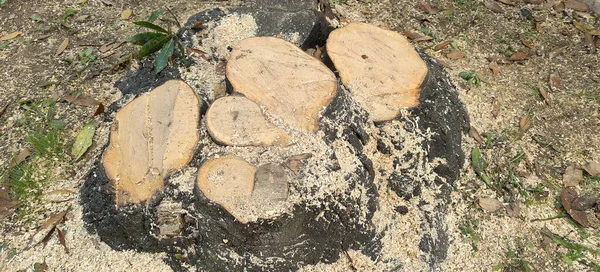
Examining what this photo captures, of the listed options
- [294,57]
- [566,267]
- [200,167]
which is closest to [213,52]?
[294,57]

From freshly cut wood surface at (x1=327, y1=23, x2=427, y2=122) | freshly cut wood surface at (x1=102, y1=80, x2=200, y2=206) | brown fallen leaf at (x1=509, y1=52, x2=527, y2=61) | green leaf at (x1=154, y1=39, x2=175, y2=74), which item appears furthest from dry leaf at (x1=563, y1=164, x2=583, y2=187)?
green leaf at (x1=154, y1=39, x2=175, y2=74)

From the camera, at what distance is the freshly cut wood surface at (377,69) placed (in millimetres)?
1966

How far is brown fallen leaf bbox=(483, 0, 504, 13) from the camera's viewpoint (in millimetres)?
3337

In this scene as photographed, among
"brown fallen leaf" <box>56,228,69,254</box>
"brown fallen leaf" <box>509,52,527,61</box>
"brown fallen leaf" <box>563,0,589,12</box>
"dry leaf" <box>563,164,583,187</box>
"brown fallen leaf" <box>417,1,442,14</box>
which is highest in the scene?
"brown fallen leaf" <box>563,0,589,12</box>

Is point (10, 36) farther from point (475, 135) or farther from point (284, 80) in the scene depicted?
point (475, 135)

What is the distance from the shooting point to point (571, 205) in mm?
2229

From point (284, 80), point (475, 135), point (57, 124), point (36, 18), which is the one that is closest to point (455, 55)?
point (475, 135)

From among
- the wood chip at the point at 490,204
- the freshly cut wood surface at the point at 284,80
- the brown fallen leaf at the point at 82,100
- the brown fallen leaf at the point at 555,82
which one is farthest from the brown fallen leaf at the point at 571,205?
the brown fallen leaf at the point at 82,100

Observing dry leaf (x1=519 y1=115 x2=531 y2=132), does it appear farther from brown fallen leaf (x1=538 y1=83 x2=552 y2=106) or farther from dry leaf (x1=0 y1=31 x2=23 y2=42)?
dry leaf (x1=0 y1=31 x2=23 y2=42)

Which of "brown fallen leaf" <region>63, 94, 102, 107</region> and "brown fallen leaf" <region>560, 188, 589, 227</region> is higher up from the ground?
"brown fallen leaf" <region>63, 94, 102, 107</region>

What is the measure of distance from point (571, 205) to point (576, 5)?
6.01 feet

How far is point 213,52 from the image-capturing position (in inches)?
88.9

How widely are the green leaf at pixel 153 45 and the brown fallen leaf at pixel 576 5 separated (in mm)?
2801

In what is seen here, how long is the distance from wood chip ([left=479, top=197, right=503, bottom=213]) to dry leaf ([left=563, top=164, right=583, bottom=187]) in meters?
0.43
